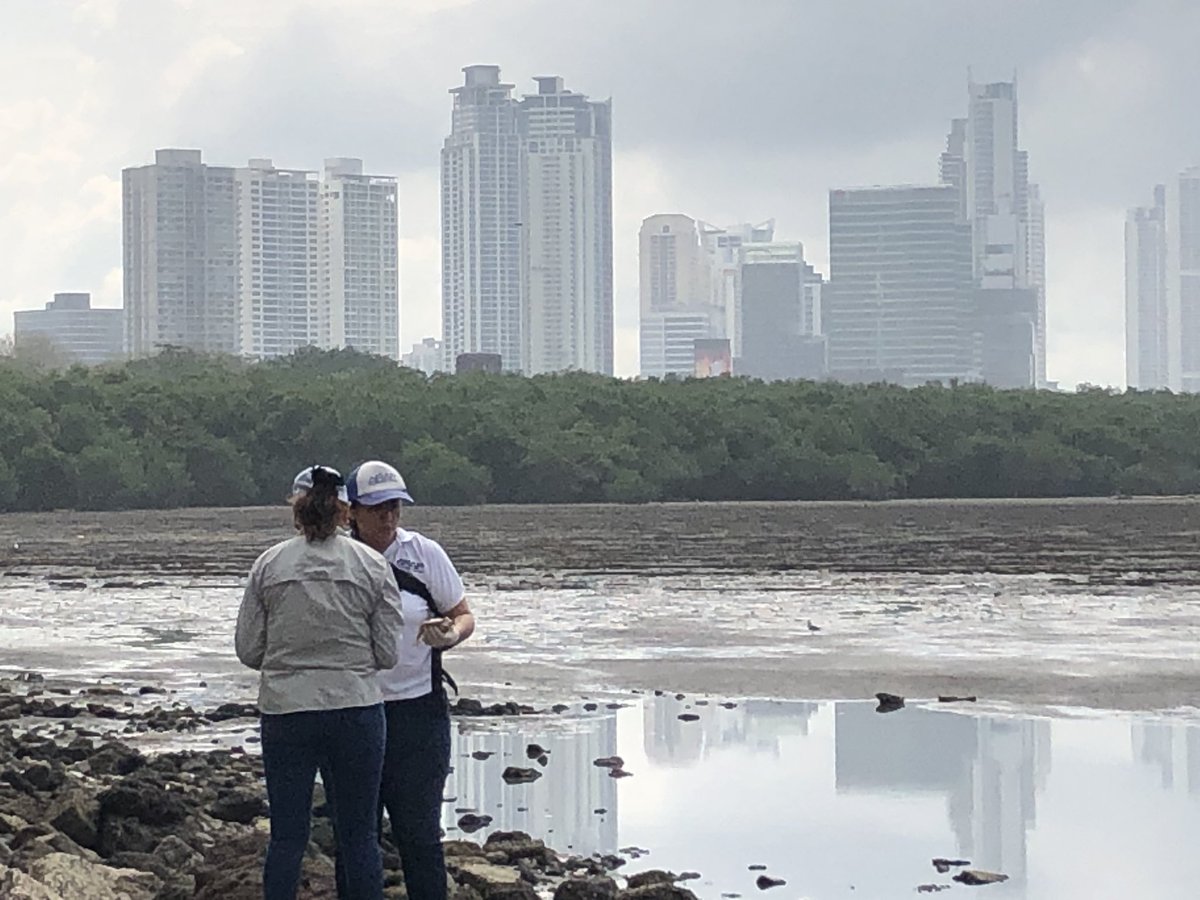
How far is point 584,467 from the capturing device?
78812 millimetres

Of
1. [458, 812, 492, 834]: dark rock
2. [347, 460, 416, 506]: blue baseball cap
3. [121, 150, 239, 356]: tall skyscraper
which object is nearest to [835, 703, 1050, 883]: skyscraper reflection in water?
[458, 812, 492, 834]: dark rock

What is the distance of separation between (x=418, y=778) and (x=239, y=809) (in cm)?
343

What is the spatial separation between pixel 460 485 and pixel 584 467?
442 cm

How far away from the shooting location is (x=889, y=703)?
18203mm

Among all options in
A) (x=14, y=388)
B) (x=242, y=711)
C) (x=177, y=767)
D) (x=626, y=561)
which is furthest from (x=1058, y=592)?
(x=14, y=388)

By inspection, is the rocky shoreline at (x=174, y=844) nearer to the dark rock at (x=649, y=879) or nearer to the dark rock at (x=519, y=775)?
the dark rock at (x=649, y=879)

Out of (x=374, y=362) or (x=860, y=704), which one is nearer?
(x=860, y=704)

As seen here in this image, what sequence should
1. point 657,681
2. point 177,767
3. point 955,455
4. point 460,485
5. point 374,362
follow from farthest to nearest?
point 374,362, point 955,455, point 460,485, point 657,681, point 177,767

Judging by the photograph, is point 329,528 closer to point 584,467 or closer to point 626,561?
point 626,561

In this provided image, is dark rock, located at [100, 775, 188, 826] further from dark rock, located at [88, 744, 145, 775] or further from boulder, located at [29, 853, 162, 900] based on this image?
dark rock, located at [88, 744, 145, 775]

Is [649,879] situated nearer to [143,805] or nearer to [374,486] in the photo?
[143,805]

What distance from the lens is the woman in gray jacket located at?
8586mm

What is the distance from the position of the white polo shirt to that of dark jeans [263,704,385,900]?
319 mm

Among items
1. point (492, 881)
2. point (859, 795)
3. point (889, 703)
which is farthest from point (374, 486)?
point (889, 703)
